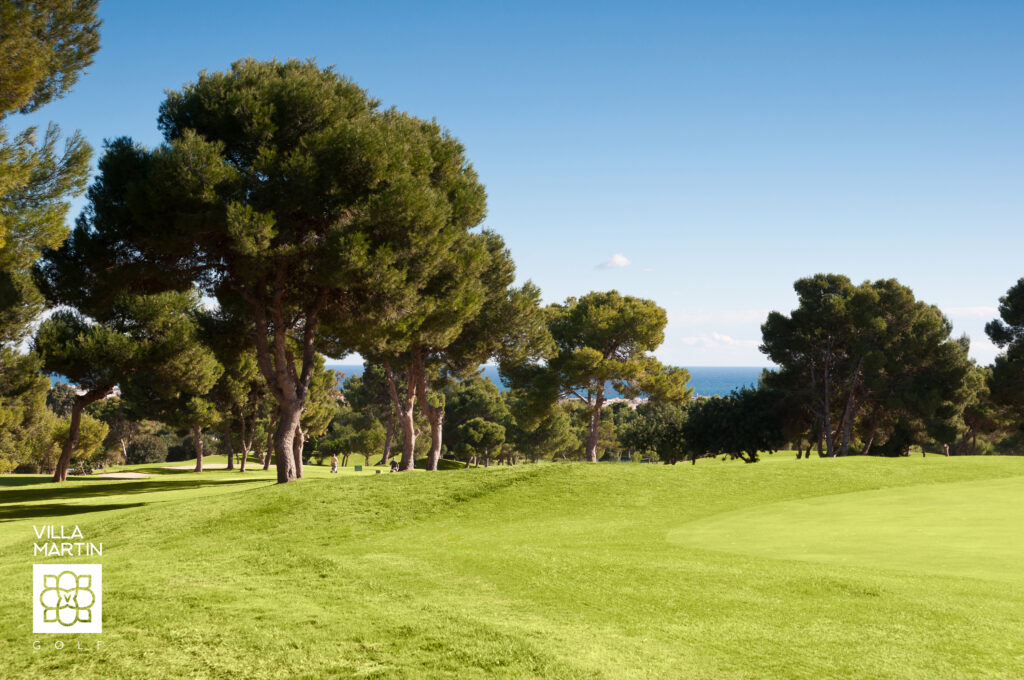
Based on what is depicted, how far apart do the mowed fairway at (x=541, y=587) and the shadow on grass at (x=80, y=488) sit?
29.3 ft

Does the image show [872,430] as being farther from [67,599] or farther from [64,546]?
[67,599]

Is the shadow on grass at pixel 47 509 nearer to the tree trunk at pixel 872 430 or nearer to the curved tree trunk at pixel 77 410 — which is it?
the curved tree trunk at pixel 77 410

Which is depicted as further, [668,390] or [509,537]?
[668,390]

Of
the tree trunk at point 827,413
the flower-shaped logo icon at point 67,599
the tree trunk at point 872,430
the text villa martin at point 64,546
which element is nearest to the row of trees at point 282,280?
the tree trunk at point 827,413

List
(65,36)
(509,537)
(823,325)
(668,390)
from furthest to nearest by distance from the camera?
1. (823,325)
2. (668,390)
3. (65,36)
4. (509,537)

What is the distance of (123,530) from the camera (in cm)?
1405

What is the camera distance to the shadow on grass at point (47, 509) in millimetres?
19103

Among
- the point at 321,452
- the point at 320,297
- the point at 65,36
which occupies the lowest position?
the point at 321,452

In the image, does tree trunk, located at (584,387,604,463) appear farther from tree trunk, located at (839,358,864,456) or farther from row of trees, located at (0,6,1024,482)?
tree trunk, located at (839,358,864,456)

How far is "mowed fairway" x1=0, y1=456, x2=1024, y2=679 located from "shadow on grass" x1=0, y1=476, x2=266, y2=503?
8920 millimetres

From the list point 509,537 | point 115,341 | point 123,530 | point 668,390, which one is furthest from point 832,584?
point 668,390

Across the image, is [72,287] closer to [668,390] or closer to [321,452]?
[668,390]

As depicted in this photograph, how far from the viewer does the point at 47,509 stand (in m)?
20.5

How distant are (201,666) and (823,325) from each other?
46.1 meters
